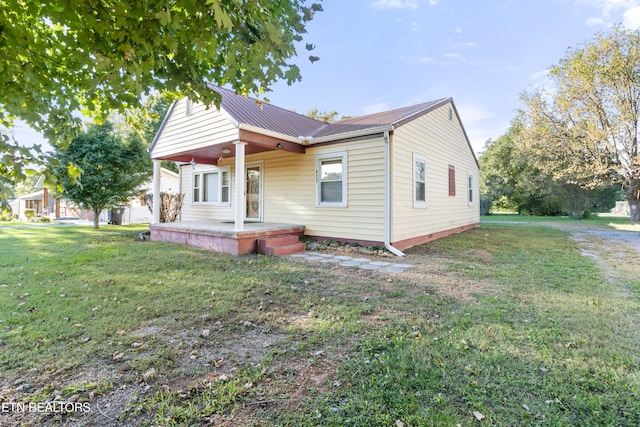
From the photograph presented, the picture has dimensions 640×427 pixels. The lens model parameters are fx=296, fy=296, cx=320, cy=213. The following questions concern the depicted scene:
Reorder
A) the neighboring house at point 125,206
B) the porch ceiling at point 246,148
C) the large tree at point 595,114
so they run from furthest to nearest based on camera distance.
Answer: the neighboring house at point 125,206
the large tree at point 595,114
the porch ceiling at point 246,148

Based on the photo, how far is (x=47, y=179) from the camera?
1870 millimetres

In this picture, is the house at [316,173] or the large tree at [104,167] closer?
the house at [316,173]

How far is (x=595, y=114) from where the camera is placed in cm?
1450

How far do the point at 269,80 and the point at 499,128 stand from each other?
1182 inches

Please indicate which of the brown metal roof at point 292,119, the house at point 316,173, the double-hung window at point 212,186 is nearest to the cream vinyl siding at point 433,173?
the house at point 316,173

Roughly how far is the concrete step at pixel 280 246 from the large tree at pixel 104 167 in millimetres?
8123

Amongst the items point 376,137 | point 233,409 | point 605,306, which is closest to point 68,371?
point 233,409

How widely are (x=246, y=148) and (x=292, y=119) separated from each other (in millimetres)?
2185

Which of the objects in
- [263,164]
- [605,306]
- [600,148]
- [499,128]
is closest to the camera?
[605,306]

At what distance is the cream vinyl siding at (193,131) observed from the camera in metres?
7.35

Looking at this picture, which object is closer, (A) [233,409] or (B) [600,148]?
(A) [233,409]

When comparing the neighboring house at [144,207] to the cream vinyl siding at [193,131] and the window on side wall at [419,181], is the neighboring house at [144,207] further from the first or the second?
the window on side wall at [419,181]

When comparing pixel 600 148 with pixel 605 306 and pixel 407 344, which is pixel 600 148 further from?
pixel 407 344

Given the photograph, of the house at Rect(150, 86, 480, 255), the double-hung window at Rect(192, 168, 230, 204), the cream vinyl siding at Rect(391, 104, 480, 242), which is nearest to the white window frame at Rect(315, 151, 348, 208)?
the house at Rect(150, 86, 480, 255)
